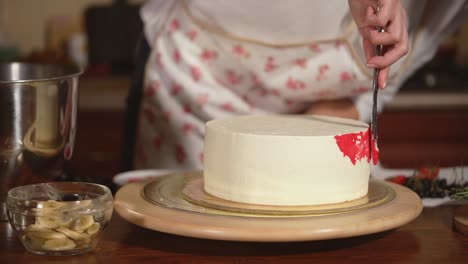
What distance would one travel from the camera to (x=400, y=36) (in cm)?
98

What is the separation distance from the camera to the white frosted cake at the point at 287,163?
0.89 metres

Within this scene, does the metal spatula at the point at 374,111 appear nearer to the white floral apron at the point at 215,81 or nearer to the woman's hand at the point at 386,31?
the woman's hand at the point at 386,31

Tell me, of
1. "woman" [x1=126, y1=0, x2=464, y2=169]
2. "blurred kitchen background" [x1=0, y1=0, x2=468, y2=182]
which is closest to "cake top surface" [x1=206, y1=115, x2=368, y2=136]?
"woman" [x1=126, y1=0, x2=464, y2=169]

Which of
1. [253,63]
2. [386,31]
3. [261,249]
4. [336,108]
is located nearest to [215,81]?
[253,63]

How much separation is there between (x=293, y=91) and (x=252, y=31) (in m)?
0.13

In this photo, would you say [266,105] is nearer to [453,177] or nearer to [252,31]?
[252,31]

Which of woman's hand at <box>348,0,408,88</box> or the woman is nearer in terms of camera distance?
woman's hand at <box>348,0,408,88</box>

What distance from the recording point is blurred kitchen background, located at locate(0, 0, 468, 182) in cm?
248

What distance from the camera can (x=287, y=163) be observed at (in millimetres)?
890

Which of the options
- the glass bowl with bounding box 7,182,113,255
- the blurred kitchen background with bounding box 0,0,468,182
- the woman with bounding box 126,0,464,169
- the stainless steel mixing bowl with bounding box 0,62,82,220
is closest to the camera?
the glass bowl with bounding box 7,182,113,255

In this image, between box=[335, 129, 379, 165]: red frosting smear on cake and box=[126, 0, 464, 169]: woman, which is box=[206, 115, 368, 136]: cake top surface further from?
box=[126, 0, 464, 169]: woman

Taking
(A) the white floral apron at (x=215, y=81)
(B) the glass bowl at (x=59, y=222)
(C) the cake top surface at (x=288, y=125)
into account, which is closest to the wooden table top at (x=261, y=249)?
(B) the glass bowl at (x=59, y=222)

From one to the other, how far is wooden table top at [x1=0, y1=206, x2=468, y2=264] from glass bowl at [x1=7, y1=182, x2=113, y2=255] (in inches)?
0.5

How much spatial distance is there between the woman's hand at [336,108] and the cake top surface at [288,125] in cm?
41
